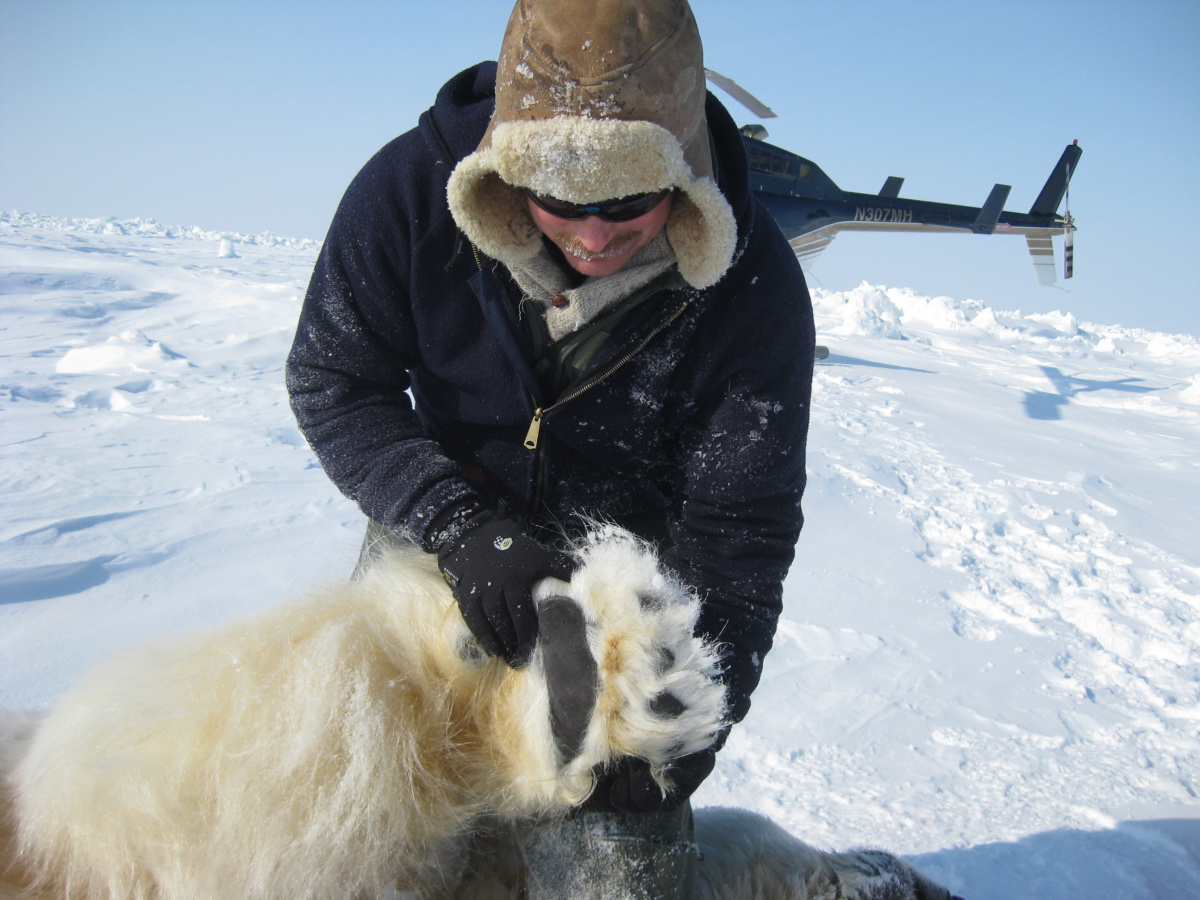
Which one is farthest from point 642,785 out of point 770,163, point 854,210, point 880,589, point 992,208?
point 992,208

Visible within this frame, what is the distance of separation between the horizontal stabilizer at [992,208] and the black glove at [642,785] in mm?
15662

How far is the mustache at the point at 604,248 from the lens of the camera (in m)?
1.18

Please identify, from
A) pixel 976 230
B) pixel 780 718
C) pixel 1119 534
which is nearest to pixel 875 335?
pixel 976 230

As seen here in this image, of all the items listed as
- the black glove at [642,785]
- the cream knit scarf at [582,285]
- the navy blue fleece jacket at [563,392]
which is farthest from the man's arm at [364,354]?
the black glove at [642,785]

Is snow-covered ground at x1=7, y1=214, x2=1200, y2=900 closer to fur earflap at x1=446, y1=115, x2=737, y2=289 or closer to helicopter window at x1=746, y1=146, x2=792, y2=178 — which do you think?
fur earflap at x1=446, y1=115, x2=737, y2=289

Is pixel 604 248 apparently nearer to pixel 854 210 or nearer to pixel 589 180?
pixel 589 180

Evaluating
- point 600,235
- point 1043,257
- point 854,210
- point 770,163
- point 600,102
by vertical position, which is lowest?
point 1043,257

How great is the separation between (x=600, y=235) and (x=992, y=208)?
15900 mm

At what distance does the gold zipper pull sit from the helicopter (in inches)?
363

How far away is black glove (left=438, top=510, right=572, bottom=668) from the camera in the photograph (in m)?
1.02

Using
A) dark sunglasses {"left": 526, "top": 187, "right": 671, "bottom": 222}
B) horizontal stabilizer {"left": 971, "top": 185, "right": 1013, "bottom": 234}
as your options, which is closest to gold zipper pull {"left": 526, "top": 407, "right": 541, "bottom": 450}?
dark sunglasses {"left": 526, "top": 187, "right": 671, "bottom": 222}

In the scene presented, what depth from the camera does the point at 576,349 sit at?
135 centimetres

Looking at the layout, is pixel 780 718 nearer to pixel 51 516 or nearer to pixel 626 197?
pixel 626 197

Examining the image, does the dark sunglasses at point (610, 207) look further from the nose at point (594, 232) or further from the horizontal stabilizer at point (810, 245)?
the horizontal stabilizer at point (810, 245)
